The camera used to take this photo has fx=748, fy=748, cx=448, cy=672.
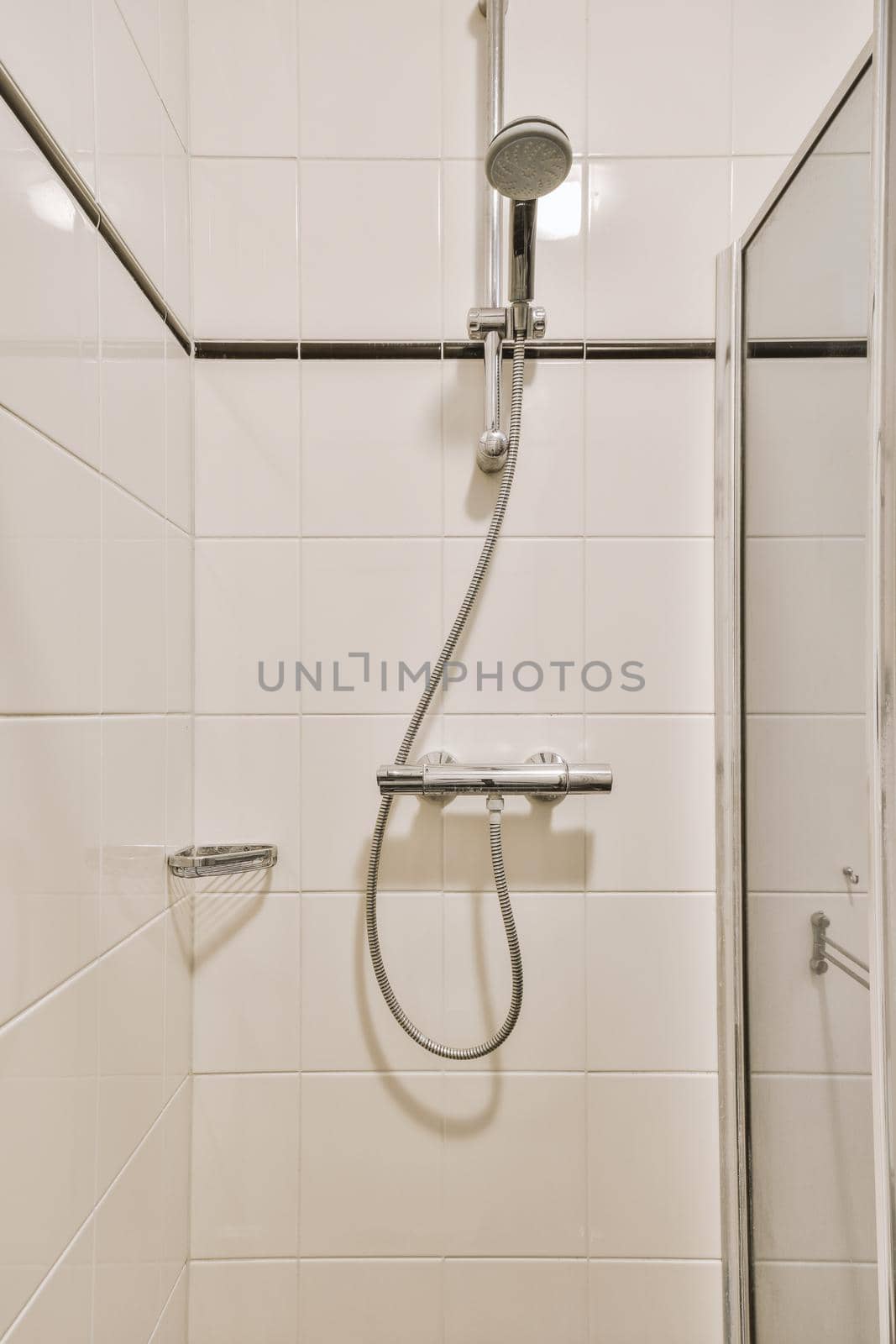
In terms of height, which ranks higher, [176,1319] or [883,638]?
[883,638]

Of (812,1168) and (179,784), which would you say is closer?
(812,1168)

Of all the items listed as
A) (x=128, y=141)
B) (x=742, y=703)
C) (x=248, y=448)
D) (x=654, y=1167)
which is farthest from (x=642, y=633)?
(x=128, y=141)

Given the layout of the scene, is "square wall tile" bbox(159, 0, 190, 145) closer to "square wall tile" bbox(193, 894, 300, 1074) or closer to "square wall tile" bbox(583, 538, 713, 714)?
"square wall tile" bbox(583, 538, 713, 714)

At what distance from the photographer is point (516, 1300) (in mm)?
948

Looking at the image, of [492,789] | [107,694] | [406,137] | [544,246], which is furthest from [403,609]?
[406,137]

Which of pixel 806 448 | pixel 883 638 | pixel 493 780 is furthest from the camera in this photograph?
pixel 493 780

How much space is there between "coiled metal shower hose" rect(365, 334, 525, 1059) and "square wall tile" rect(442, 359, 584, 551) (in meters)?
0.04

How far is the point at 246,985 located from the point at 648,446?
876 millimetres

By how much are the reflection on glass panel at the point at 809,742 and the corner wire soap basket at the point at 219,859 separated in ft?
1.97

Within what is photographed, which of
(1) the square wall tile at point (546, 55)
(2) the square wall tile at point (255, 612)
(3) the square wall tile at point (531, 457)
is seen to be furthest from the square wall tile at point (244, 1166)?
(1) the square wall tile at point (546, 55)

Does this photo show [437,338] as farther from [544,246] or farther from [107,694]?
[107,694]

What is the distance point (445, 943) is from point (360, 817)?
0.64 ft

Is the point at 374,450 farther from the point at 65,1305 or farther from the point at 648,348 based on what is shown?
the point at 65,1305

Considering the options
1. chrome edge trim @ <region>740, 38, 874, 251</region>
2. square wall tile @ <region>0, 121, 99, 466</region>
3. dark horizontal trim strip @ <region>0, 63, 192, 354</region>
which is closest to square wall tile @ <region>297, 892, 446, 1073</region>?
square wall tile @ <region>0, 121, 99, 466</region>
